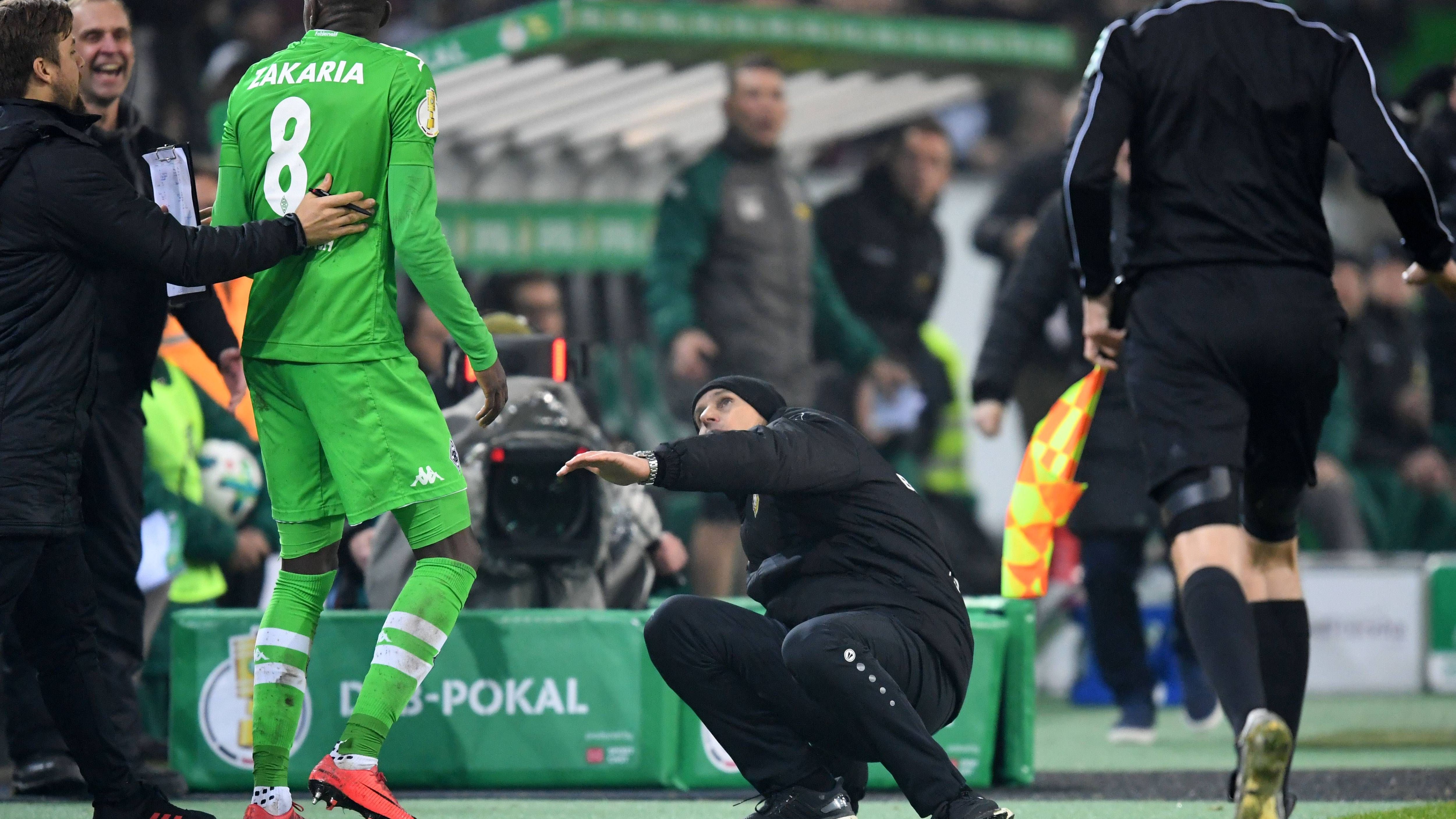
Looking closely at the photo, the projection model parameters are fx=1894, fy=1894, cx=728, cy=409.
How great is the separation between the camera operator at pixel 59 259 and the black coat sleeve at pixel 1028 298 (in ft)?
9.93

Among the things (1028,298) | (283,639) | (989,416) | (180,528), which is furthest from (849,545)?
(180,528)

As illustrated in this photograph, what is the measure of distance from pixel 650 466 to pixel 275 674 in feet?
3.63

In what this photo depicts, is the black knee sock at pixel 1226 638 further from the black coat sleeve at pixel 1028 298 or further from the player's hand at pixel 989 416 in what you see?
the black coat sleeve at pixel 1028 298

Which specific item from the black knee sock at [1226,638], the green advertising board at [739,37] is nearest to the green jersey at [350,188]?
the black knee sock at [1226,638]

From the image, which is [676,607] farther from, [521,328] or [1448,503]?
[1448,503]

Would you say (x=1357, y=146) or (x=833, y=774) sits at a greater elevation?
(x=1357, y=146)

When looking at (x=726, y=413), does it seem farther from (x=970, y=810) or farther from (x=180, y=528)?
(x=180, y=528)

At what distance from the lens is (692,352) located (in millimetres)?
8375

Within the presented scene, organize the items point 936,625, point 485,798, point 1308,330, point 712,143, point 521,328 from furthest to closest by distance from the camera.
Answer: point 712,143
point 521,328
point 485,798
point 936,625
point 1308,330

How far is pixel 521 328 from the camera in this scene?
658 centimetres

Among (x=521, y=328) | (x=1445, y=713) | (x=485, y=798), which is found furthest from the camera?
(x=1445, y=713)

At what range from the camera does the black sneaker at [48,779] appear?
5.46 metres

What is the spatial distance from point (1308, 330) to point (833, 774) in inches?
61.9

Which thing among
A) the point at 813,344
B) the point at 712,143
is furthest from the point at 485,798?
the point at 712,143
